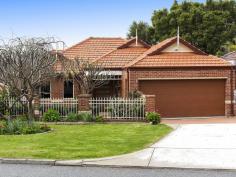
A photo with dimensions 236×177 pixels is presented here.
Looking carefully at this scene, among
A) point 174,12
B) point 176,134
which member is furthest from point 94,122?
point 174,12

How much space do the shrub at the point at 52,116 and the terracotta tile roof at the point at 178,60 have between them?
230 inches

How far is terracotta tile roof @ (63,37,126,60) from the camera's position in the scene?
3170 centimetres

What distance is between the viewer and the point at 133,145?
1408cm

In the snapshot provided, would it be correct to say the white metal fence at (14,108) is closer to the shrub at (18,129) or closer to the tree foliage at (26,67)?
the tree foliage at (26,67)

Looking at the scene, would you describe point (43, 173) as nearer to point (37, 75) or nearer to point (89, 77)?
point (37, 75)

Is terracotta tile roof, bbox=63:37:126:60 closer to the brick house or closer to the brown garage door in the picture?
the brick house

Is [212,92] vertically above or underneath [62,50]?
underneath

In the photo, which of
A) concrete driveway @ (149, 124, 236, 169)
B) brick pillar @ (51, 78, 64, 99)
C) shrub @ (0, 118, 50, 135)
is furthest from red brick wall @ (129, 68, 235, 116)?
shrub @ (0, 118, 50, 135)

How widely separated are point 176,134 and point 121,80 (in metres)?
12.9

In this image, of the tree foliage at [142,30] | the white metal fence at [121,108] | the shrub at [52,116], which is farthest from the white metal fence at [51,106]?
the tree foliage at [142,30]

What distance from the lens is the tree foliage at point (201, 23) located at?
166 feet

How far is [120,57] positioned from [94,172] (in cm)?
1988

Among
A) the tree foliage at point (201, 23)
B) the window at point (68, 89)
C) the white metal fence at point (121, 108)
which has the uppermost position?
the tree foliage at point (201, 23)

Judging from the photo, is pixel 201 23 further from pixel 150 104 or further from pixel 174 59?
pixel 150 104
